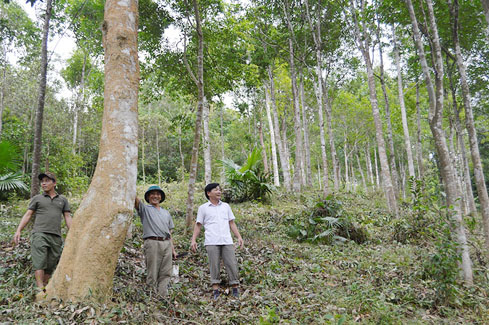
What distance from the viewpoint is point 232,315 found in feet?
12.7

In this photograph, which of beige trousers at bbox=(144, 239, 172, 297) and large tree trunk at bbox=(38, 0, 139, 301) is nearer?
large tree trunk at bbox=(38, 0, 139, 301)

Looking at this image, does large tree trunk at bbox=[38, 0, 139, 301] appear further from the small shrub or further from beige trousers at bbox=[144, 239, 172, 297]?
the small shrub

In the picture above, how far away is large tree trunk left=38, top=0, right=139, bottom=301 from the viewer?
3.29 m

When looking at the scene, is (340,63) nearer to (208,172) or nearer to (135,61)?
(208,172)

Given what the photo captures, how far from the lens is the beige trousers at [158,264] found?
4230mm

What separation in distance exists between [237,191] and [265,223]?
3307 millimetres

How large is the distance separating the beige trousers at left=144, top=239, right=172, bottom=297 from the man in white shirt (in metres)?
0.51

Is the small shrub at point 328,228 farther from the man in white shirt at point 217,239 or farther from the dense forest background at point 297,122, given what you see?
the man in white shirt at point 217,239

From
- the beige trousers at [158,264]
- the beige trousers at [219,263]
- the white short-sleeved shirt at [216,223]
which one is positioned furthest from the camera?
the white short-sleeved shirt at [216,223]

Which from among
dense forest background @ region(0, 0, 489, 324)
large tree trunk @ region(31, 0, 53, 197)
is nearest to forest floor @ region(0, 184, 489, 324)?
dense forest background @ region(0, 0, 489, 324)

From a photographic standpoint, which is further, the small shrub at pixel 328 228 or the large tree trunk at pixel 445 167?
the small shrub at pixel 328 228

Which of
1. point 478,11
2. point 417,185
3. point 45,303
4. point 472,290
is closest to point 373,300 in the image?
point 472,290

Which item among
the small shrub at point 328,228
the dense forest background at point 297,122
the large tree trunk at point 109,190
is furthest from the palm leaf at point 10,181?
the small shrub at point 328,228

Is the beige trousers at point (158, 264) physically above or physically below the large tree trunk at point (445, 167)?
below
